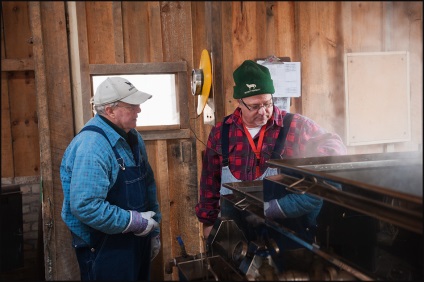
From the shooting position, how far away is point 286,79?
9.30ft

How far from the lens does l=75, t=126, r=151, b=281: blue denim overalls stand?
2.38 meters

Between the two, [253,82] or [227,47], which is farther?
[227,47]

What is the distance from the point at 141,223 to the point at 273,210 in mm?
1140

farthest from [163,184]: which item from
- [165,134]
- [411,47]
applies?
[411,47]

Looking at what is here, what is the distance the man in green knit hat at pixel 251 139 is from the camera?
233 cm

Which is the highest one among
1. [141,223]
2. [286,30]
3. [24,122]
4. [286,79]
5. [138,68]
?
[286,30]

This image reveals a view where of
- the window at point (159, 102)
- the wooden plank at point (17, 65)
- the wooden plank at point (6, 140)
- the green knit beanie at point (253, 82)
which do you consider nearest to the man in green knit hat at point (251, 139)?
the green knit beanie at point (253, 82)

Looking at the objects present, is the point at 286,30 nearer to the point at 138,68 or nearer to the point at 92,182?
the point at 138,68

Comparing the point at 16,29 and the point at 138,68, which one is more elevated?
the point at 16,29

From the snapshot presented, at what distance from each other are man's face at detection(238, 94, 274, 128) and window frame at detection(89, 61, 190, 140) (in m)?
0.77

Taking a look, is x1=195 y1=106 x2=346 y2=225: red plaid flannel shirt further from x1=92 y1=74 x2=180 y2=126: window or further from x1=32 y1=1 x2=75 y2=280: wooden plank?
x1=32 y1=1 x2=75 y2=280: wooden plank

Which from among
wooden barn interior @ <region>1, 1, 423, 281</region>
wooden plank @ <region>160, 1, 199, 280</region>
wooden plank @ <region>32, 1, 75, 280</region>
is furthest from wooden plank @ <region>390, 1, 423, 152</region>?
wooden plank @ <region>32, 1, 75, 280</region>

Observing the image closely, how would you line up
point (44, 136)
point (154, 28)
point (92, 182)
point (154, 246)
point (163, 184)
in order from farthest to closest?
point (163, 184)
point (154, 28)
point (44, 136)
point (154, 246)
point (92, 182)

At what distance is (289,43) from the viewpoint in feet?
9.42
